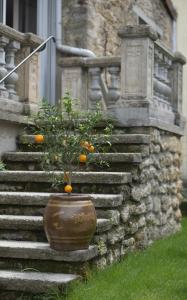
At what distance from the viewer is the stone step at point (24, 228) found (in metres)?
5.42

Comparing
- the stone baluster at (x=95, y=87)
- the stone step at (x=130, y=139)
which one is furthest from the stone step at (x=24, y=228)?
the stone baluster at (x=95, y=87)

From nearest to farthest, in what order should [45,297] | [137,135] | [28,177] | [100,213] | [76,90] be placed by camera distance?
[45,297] < [100,213] < [28,177] < [137,135] < [76,90]

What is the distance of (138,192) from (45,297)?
91.9 inches

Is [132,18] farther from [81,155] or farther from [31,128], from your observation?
[81,155]

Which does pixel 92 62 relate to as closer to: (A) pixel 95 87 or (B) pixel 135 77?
(A) pixel 95 87

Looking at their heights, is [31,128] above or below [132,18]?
below

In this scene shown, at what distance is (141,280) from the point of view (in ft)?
16.6

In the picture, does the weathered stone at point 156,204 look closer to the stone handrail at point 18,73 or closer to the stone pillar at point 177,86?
the stone pillar at point 177,86

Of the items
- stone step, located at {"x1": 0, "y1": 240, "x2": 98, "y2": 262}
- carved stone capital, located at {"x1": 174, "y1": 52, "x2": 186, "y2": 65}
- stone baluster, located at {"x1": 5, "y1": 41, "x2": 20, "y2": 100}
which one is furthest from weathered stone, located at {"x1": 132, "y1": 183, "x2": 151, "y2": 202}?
carved stone capital, located at {"x1": 174, "y1": 52, "x2": 186, "y2": 65}

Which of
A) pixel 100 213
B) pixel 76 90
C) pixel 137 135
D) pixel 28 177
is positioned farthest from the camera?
pixel 76 90

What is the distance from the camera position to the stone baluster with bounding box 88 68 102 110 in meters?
8.11

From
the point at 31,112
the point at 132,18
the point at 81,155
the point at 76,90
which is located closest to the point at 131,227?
the point at 81,155

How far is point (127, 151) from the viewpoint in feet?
22.8

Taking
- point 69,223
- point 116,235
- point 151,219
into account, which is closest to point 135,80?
point 151,219
